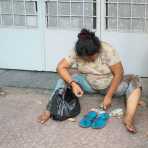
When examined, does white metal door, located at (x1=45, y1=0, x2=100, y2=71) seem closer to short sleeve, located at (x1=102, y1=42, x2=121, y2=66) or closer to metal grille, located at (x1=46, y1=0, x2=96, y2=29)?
metal grille, located at (x1=46, y1=0, x2=96, y2=29)

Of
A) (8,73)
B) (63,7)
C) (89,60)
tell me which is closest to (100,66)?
(89,60)

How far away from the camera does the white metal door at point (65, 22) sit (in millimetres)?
5141

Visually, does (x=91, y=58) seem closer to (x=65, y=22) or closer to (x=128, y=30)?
(x=128, y=30)

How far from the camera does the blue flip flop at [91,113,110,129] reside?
3.90 m

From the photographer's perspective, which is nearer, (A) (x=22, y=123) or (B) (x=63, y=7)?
(A) (x=22, y=123)

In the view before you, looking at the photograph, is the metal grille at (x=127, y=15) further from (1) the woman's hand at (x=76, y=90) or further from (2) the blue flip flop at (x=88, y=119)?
(2) the blue flip flop at (x=88, y=119)

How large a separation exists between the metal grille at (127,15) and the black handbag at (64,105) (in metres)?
1.31

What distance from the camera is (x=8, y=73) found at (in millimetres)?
5496

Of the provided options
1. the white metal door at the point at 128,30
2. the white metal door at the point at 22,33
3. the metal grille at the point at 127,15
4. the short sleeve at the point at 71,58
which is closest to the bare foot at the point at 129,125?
the short sleeve at the point at 71,58

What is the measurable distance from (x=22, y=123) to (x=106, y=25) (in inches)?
69.3

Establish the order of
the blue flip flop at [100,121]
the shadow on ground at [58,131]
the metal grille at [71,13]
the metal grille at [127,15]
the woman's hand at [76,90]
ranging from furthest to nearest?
the metal grille at [71,13] < the metal grille at [127,15] < the woman's hand at [76,90] < the blue flip flop at [100,121] < the shadow on ground at [58,131]

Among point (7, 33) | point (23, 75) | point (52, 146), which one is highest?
point (7, 33)

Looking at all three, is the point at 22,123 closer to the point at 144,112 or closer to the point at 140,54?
the point at 144,112

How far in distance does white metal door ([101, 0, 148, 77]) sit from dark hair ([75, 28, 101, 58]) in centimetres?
110
